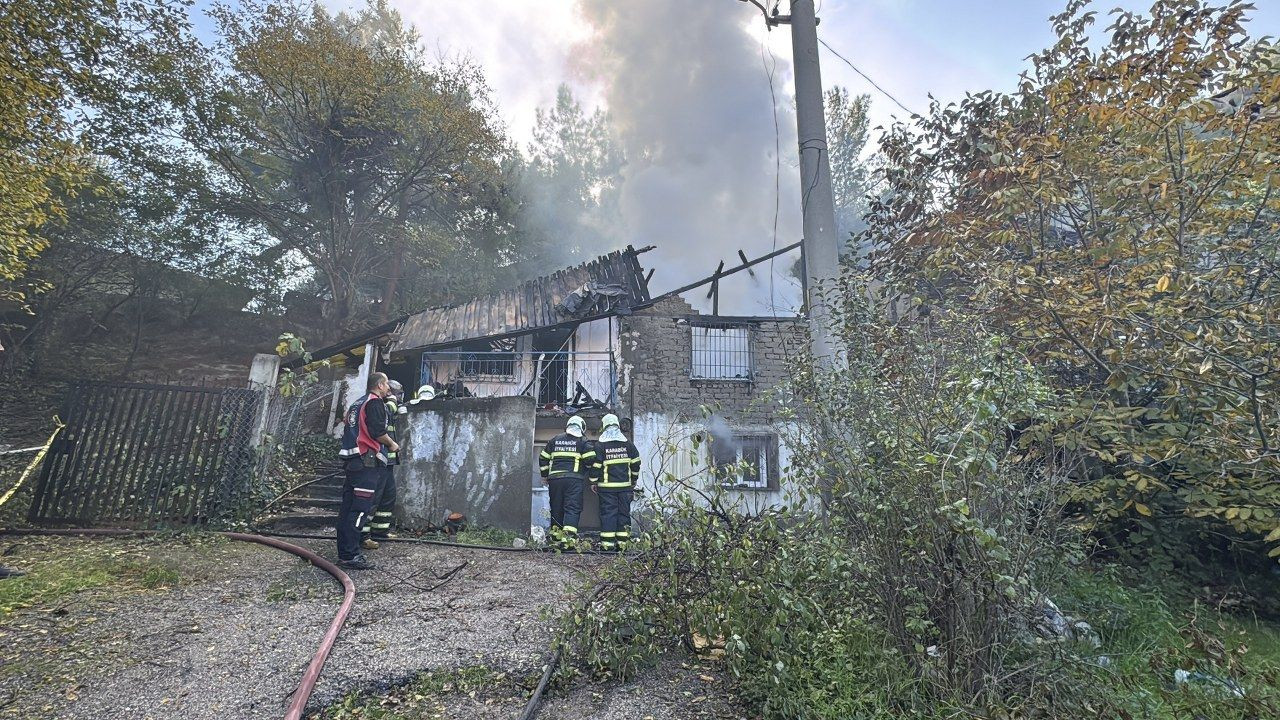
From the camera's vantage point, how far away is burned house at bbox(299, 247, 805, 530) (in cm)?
849

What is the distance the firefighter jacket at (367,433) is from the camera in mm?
5500

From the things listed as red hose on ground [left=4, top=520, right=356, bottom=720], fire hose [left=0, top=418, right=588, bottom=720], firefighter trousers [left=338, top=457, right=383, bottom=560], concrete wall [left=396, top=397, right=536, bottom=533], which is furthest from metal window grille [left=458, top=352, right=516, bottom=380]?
firefighter trousers [left=338, top=457, right=383, bottom=560]

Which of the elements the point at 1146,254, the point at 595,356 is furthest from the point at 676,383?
the point at 1146,254

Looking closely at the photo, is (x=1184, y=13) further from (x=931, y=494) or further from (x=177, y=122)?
(x=177, y=122)

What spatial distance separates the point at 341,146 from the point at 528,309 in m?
8.95

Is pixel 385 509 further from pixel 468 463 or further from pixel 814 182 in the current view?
pixel 814 182

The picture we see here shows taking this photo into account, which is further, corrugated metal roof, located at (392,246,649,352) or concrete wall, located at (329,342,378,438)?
concrete wall, located at (329,342,378,438)

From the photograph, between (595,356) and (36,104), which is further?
(595,356)

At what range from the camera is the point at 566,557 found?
6.20 meters

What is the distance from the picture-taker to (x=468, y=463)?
852 centimetres

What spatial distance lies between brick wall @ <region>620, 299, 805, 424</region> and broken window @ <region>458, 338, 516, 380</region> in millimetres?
3076

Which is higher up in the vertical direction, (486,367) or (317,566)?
(486,367)

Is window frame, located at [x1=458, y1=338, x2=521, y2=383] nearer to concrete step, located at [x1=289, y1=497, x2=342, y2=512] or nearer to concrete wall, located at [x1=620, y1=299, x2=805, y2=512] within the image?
concrete wall, located at [x1=620, y1=299, x2=805, y2=512]

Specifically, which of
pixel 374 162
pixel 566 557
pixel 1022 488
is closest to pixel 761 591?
pixel 1022 488
